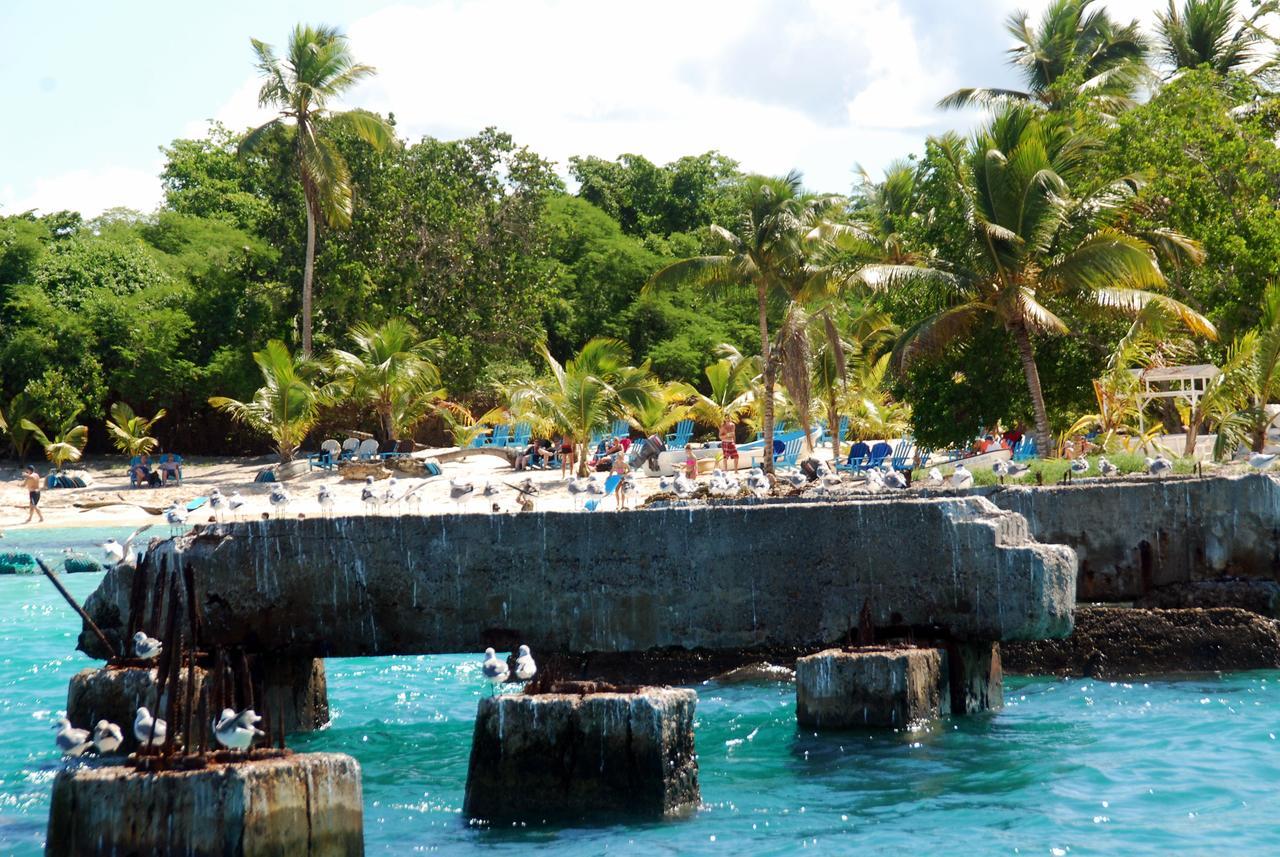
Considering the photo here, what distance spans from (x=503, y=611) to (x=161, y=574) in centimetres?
254

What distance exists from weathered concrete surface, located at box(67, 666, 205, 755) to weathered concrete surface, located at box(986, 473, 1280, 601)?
8.55 m

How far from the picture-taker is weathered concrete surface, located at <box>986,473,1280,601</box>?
48.6 ft

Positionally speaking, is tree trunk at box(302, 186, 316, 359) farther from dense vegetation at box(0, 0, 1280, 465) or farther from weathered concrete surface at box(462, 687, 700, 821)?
weathered concrete surface at box(462, 687, 700, 821)

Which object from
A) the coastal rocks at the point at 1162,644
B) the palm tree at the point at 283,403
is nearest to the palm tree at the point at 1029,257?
the coastal rocks at the point at 1162,644

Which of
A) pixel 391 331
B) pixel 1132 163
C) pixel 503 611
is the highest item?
pixel 1132 163

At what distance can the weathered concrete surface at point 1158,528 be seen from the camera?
14.8m

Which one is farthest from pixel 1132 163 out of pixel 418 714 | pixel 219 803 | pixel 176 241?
pixel 176 241

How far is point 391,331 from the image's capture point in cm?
3853

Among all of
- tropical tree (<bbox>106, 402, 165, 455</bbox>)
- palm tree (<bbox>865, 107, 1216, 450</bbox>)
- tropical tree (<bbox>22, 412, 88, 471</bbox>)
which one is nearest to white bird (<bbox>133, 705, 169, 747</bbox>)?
palm tree (<bbox>865, 107, 1216, 450</bbox>)

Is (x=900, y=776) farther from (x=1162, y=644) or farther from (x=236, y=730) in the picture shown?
(x=236, y=730)

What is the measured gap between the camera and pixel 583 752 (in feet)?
31.2

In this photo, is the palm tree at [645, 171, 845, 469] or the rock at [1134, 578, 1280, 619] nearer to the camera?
the rock at [1134, 578, 1280, 619]

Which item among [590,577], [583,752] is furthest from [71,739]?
[590,577]

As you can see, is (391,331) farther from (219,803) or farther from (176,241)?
(219,803)
